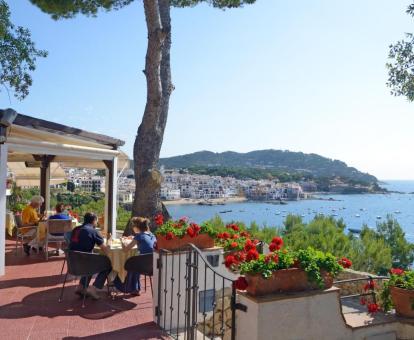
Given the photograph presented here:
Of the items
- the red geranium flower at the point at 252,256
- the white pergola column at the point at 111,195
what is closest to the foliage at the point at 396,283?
the red geranium flower at the point at 252,256

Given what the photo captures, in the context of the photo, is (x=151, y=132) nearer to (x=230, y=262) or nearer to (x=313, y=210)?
(x=230, y=262)

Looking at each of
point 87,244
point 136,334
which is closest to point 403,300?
point 136,334

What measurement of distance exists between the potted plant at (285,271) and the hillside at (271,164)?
9789cm

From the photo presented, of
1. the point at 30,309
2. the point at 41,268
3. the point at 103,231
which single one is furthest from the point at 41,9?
the point at 30,309

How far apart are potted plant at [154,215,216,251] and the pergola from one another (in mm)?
2897

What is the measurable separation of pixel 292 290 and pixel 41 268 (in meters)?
5.11

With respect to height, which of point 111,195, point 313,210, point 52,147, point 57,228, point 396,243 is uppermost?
point 52,147

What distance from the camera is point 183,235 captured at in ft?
15.3

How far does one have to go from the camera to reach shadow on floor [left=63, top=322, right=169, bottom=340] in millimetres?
3982

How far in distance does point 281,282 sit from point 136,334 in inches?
65.5

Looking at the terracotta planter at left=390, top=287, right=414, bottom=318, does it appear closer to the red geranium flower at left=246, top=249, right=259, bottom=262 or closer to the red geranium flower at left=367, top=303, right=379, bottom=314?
the red geranium flower at left=367, top=303, right=379, bottom=314

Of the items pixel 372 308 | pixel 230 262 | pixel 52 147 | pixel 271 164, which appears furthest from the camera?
pixel 271 164

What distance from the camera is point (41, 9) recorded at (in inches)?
438

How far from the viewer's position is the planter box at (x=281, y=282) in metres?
3.20
